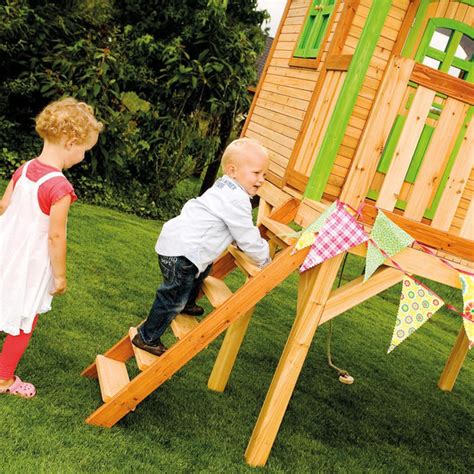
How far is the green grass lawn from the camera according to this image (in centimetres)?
395

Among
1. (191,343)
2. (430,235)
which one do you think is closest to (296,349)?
(191,343)

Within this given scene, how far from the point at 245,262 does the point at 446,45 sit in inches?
96.6

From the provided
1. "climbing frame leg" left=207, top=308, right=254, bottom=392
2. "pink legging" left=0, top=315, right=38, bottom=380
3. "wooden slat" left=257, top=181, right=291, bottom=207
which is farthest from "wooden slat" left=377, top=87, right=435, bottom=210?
"pink legging" left=0, top=315, right=38, bottom=380

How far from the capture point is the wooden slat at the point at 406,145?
13.1 feet

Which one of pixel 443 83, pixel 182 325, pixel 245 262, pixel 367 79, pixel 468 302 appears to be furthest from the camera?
pixel 367 79

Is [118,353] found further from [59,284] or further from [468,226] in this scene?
[468,226]

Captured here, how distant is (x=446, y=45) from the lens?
5391 millimetres

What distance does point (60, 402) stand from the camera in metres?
4.26

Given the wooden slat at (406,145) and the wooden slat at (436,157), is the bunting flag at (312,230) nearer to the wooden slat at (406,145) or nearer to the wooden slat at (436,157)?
the wooden slat at (406,145)

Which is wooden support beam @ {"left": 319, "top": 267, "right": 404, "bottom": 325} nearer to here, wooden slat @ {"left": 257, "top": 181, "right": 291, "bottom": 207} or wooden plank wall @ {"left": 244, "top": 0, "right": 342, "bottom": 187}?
wooden slat @ {"left": 257, "top": 181, "right": 291, "bottom": 207}

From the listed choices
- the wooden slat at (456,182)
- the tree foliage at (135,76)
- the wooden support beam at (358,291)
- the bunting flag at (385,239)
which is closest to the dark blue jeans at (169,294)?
the wooden support beam at (358,291)

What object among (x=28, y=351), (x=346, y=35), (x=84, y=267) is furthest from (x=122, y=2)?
(x=28, y=351)

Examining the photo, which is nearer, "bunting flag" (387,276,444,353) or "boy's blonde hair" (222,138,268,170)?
"bunting flag" (387,276,444,353)

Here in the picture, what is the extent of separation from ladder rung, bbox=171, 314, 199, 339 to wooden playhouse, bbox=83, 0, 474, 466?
2 centimetres
